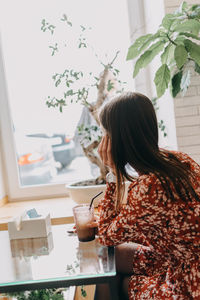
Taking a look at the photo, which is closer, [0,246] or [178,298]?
[178,298]

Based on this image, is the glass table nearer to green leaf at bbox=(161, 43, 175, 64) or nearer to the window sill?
the window sill

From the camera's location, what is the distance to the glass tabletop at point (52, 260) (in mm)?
1134

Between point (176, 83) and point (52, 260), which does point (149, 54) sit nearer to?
point (176, 83)

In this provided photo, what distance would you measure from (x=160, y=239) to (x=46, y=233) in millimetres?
454

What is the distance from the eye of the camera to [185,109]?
7.07 feet

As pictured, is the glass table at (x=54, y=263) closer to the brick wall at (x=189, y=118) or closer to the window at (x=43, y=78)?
the brick wall at (x=189, y=118)

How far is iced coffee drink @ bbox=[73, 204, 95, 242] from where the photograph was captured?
1.42 metres

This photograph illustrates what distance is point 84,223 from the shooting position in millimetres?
1421

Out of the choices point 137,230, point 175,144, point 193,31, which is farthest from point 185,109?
point 137,230

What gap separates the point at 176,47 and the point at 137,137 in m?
0.71

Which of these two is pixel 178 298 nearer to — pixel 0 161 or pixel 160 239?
pixel 160 239

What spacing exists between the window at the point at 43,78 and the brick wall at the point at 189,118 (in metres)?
0.61

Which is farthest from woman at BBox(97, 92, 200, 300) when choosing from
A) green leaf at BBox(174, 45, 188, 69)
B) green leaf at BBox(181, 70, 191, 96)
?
green leaf at BBox(181, 70, 191, 96)

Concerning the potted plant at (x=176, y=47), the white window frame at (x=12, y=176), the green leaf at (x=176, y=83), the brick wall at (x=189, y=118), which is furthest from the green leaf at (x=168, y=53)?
the white window frame at (x=12, y=176)
